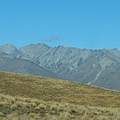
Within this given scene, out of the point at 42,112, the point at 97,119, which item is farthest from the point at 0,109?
the point at 97,119

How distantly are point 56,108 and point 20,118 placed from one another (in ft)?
25.6

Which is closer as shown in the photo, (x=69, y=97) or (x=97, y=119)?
(x=97, y=119)

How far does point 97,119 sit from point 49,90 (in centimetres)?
3022

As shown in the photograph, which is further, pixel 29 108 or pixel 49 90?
pixel 49 90

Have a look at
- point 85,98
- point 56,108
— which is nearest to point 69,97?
point 85,98

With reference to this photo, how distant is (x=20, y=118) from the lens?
17688 millimetres

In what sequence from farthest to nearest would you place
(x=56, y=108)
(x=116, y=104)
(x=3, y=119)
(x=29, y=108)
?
(x=116, y=104)
(x=56, y=108)
(x=29, y=108)
(x=3, y=119)

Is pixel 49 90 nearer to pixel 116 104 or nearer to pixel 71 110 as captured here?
pixel 116 104

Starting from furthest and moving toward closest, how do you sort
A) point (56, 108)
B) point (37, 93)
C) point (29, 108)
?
point (37, 93)
point (56, 108)
point (29, 108)

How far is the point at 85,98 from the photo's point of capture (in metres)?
45.8

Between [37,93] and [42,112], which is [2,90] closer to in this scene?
[37,93]

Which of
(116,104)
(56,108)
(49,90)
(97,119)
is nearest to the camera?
(97,119)

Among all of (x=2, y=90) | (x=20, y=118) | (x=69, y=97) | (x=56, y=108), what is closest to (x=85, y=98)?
(x=69, y=97)

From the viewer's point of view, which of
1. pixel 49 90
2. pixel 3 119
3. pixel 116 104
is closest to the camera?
pixel 3 119
